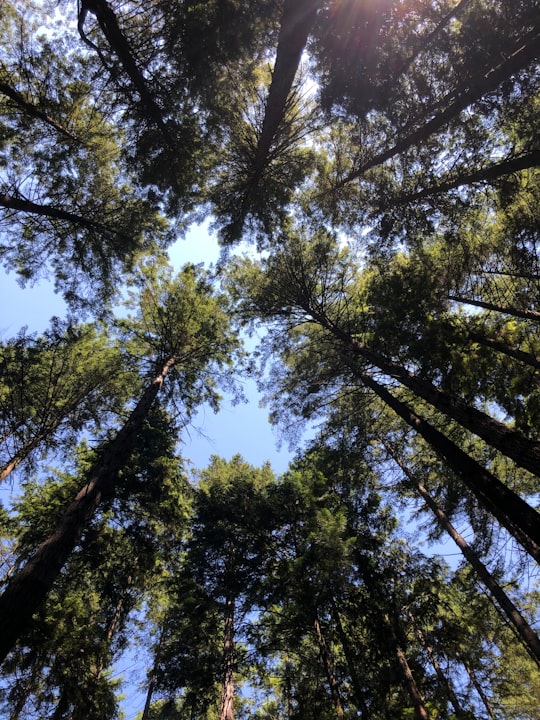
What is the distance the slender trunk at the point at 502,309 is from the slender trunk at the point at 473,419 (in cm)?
298

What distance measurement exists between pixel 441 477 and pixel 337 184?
343 inches

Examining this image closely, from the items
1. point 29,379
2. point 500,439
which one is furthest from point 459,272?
point 29,379

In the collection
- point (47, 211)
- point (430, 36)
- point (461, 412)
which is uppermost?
point (47, 211)

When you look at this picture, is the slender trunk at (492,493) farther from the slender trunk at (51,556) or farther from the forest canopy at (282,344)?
the slender trunk at (51,556)

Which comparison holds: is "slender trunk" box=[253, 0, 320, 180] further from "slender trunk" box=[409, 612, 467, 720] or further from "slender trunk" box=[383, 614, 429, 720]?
"slender trunk" box=[409, 612, 467, 720]

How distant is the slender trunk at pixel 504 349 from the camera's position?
7.04 m

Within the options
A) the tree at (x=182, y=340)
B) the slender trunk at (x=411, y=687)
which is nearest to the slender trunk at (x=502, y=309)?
the tree at (x=182, y=340)

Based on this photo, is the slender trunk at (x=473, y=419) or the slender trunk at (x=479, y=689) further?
the slender trunk at (x=479, y=689)

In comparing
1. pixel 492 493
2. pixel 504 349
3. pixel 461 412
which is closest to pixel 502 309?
pixel 504 349

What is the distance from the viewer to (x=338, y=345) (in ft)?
31.5

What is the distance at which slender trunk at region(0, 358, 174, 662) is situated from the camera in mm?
3900

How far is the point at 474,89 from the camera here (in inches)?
229

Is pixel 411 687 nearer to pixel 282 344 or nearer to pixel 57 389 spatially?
pixel 282 344

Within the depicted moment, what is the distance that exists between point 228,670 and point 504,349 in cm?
934
